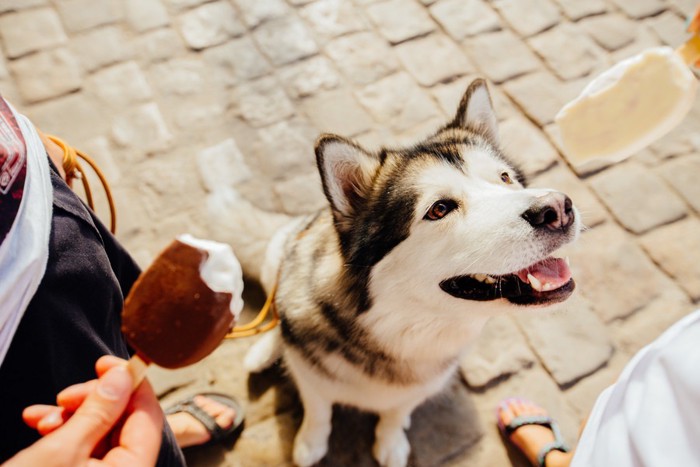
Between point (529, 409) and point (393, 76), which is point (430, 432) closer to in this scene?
point (529, 409)

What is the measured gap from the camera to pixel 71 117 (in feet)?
11.6

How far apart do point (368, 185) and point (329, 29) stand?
8.76 feet

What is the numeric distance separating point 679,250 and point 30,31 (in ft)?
16.3

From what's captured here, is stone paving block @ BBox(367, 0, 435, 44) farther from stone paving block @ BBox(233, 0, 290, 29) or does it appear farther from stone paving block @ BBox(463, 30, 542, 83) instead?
stone paving block @ BBox(233, 0, 290, 29)

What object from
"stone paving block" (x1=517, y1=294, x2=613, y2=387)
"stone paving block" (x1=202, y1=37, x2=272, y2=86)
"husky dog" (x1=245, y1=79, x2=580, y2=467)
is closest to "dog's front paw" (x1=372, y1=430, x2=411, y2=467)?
"husky dog" (x1=245, y1=79, x2=580, y2=467)

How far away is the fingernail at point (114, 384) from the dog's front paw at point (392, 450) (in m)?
1.62

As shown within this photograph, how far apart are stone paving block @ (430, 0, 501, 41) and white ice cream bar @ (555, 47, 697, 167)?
2132 mm

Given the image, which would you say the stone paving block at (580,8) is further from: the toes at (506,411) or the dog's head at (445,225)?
the toes at (506,411)

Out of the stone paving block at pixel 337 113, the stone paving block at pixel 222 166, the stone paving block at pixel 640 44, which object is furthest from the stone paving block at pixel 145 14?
the stone paving block at pixel 640 44

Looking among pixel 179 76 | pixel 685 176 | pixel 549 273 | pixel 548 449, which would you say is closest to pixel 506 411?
pixel 548 449

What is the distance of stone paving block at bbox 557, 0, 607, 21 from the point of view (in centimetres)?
430

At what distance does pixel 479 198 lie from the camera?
1737 millimetres

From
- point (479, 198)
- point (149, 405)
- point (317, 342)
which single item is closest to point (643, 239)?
point (479, 198)

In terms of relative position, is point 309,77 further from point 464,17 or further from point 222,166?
point 464,17
